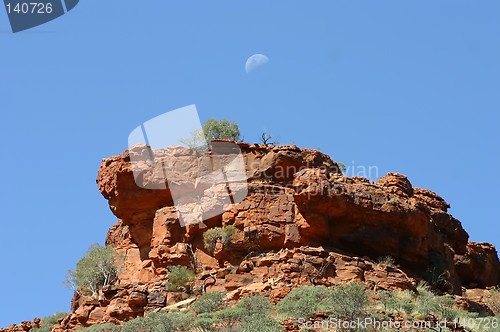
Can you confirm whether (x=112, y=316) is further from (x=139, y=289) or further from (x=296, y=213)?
(x=296, y=213)

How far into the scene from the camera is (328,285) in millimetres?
43031

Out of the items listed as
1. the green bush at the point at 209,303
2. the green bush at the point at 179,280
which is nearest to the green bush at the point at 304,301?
the green bush at the point at 209,303

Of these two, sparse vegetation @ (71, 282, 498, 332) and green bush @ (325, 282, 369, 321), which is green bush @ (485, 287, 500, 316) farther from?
green bush @ (325, 282, 369, 321)

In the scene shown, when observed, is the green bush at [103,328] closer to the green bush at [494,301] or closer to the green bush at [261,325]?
the green bush at [261,325]

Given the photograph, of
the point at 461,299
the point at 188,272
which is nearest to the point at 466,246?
the point at 461,299

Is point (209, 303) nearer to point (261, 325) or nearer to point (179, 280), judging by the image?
point (179, 280)

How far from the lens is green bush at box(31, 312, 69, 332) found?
45.8 meters

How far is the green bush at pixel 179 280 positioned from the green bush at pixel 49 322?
535cm

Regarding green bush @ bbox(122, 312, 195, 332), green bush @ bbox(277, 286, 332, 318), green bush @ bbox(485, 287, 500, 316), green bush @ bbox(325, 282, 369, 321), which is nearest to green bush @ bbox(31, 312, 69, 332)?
green bush @ bbox(122, 312, 195, 332)

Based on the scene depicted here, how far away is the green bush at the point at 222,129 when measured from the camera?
54.6 m

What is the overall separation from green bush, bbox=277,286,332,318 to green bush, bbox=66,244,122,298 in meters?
11.5

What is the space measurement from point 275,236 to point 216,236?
2.60 m

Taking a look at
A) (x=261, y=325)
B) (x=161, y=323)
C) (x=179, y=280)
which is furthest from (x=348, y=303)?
(x=179, y=280)

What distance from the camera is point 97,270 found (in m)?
50.0
